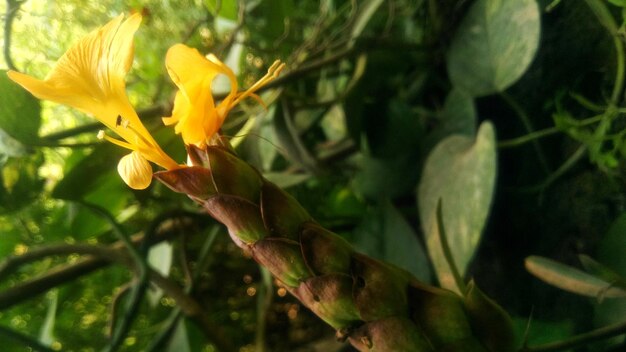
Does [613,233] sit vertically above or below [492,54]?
below

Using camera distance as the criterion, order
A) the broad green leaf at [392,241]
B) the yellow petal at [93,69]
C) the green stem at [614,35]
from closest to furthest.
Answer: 1. the yellow petal at [93,69]
2. the green stem at [614,35]
3. the broad green leaf at [392,241]

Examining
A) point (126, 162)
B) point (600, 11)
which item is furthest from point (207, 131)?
point (600, 11)

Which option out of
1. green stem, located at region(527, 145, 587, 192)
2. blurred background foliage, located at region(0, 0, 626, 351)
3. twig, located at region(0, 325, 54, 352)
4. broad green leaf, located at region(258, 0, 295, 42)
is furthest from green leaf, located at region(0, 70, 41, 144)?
green stem, located at region(527, 145, 587, 192)

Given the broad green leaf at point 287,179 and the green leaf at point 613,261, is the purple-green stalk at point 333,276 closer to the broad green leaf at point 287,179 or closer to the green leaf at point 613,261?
the green leaf at point 613,261

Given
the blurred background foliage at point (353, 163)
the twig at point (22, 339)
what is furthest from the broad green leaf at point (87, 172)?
the twig at point (22, 339)

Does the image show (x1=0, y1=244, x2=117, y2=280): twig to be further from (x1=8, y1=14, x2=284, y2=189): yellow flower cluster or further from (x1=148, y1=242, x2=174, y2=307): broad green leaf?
(x1=8, y1=14, x2=284, y2=189): yellow flower cluster

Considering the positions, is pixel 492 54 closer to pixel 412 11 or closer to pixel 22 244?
pixel 412 11
